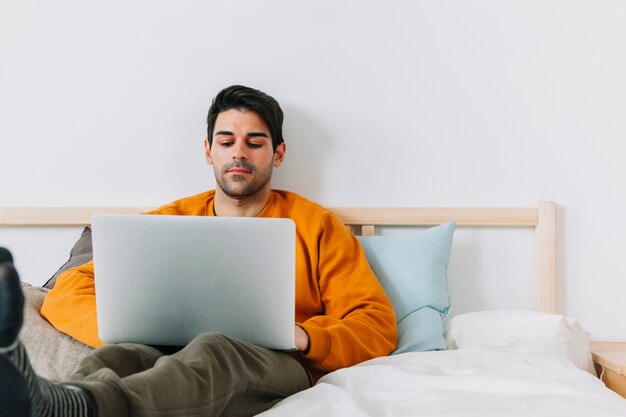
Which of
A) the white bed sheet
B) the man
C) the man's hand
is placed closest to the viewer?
the man

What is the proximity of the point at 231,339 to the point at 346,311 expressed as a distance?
475mm

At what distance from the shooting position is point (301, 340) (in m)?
1.20

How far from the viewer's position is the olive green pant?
76 cm

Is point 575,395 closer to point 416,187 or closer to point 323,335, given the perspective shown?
point 323,335

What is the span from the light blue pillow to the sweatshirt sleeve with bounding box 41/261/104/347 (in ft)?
2.20

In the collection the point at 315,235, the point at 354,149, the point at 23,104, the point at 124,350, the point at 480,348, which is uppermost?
the point at 23,104

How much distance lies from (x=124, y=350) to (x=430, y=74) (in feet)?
3.81

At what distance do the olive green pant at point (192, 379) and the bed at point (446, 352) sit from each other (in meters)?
0.05

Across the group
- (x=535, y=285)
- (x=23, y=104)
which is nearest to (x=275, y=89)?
(x=23, y=104)

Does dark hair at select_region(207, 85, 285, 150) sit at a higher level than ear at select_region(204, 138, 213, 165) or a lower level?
higher

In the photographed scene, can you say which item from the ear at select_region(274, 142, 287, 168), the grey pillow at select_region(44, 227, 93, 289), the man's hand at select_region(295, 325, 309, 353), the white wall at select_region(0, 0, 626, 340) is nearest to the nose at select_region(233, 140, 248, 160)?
the ear at select_region(274, 142, 287, 168)

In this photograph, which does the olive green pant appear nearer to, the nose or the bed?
the bed

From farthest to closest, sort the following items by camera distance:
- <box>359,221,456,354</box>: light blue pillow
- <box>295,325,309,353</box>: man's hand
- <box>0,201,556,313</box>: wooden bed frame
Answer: <box>0,201,556,313</box>: wooden bed frame
<box>359,221,456,354</box>: light blue pillow
<box>295,325,309,353</box>: man's hand

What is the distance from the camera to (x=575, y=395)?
3.46 ft
